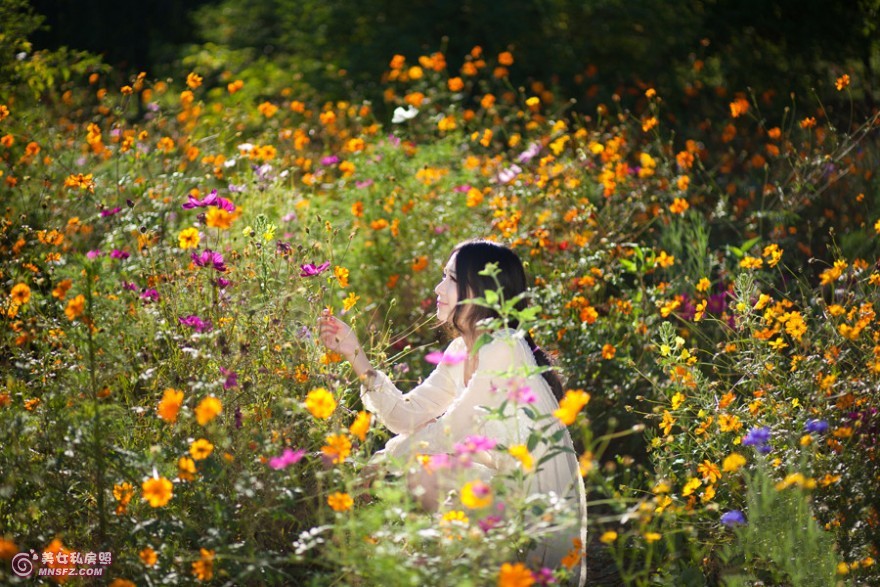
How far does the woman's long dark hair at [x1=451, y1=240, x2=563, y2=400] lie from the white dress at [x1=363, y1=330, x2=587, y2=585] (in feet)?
0.35

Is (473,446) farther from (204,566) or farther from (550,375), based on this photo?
(550,375)

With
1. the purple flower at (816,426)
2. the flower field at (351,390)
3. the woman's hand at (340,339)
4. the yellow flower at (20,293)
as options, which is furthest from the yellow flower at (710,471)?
the yellow flower at (20,293)

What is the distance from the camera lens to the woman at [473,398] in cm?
264

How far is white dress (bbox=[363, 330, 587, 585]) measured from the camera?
2639 mm

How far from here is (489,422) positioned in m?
2.71

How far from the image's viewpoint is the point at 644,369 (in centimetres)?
379

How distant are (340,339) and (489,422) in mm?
491

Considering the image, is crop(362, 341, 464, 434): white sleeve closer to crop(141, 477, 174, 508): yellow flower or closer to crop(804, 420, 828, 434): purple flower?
crop(141, 477, 174, 508): yellow flower

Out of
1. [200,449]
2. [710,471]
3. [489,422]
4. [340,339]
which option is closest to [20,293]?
[200,449]

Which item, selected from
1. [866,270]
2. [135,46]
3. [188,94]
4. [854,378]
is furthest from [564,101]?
[135,46]

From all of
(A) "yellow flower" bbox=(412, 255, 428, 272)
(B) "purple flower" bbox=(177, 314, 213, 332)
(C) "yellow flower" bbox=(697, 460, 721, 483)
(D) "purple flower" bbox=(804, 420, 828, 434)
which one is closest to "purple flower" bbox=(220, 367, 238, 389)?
(B) "purple flower" bbox=(177, 314, 213, 332)

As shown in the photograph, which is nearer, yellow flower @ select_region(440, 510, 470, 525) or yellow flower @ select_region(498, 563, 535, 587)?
yellow flower @ select_region(498, 563, 535, 587)

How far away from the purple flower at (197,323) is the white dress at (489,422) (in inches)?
18.7

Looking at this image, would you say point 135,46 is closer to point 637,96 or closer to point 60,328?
point 637,96
